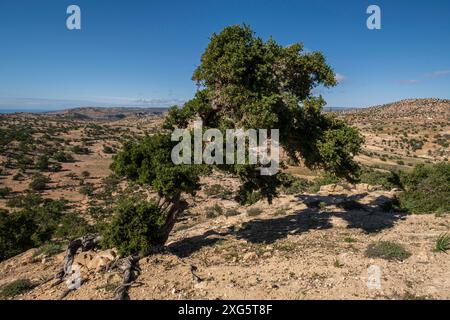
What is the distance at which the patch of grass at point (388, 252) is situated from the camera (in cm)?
1168

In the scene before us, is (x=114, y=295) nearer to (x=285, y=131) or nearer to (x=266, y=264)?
(x=266, y=264)

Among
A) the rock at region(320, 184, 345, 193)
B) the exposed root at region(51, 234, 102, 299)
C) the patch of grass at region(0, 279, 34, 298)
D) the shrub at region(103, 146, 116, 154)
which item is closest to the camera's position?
the exposed root at region(51, 234, 102, 299)

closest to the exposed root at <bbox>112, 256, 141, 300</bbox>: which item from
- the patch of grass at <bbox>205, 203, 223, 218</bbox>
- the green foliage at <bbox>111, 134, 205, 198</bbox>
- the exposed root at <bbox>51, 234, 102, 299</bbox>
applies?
the exposed root at <bbox>51, 234, 102, 299</bbox>

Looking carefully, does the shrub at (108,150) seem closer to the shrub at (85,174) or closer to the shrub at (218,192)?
the shrub at (85,174)

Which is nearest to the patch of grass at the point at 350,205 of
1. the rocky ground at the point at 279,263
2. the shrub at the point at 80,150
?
the rocky ground at the point at 279,263

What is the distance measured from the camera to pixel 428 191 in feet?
72.4

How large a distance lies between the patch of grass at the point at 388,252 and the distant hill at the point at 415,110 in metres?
87.2

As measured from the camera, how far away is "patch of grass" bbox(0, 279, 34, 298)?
10.7 metres

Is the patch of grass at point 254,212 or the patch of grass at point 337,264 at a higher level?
the patch of grass at point 337,264

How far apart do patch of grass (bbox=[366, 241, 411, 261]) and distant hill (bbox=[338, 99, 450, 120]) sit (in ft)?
286

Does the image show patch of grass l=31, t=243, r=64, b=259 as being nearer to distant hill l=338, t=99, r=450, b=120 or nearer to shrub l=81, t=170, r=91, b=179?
shrub l=81, t=170, r=91, b=179

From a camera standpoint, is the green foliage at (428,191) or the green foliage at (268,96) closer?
the green foliage at (268,96)

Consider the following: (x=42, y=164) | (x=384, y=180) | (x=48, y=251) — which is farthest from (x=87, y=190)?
(x=384, y=180)

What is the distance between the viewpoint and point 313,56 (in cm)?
1423
